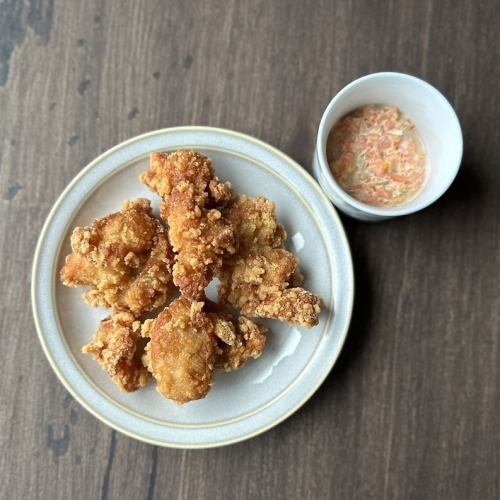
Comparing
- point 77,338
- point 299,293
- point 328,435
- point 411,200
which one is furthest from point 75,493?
point 411,200

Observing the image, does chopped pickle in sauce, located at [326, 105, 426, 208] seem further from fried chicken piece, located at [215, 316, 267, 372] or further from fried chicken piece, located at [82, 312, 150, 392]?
fried chicken piece, located at [82, 312, 150, 392]

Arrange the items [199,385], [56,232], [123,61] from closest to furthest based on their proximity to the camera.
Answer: [199,385], [56,232], [123,61]

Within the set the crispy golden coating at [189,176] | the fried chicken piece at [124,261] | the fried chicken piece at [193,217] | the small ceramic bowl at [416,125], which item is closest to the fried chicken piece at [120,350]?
the fried chicken piece at [124,261]

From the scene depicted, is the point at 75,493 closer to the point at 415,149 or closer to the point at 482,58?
the point at 415,149

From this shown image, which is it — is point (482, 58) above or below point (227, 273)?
Answer: above

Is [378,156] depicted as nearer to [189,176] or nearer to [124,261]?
[189,176]

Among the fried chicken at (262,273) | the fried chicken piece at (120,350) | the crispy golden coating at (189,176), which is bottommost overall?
the fried chicken piece at (120,350)

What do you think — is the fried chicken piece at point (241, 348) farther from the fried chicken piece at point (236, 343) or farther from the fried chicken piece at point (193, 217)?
the fried chicken piece at point (193, 217)
